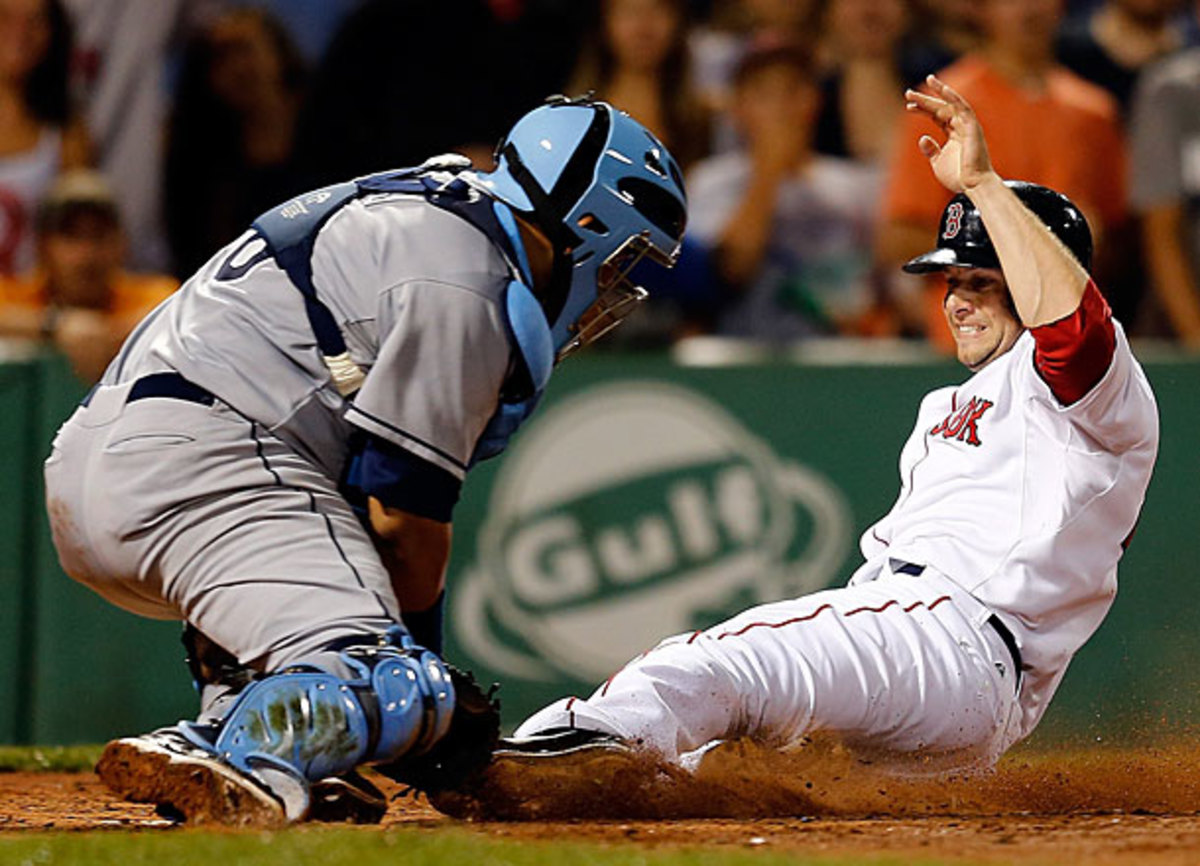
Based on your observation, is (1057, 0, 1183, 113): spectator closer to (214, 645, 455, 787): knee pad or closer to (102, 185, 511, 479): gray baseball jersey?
(102, 185, 511, 479): gray baseball jersey

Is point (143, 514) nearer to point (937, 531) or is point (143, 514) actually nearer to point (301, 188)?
point (937, 531)

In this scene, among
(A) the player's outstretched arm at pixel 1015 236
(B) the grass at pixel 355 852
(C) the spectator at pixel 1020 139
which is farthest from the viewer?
(C) the spectator at pixel 1020 139

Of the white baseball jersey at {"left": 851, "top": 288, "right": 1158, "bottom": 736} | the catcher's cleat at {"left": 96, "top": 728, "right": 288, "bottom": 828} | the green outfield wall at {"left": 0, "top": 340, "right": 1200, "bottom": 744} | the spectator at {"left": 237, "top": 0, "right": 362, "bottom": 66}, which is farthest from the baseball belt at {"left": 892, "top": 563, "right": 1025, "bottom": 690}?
the spectator at {"left": 237, "top": 0, "right": 362, "bottom": 66}

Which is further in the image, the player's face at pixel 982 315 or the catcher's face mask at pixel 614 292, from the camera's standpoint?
the player's face at pixel 982 315

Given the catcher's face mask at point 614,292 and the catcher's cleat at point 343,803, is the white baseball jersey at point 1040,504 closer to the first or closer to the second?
the catcher's face mask at point 614,292

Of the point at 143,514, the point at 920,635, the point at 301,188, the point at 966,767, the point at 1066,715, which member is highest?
the point at 301,188

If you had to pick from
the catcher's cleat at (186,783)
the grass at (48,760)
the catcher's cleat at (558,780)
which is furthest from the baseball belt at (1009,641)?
the grass at (48,760)

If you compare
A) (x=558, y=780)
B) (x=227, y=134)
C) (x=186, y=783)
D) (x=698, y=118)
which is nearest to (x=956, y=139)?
A: (x=558, y=780)

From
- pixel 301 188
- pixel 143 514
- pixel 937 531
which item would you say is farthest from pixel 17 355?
pixel 937 531
